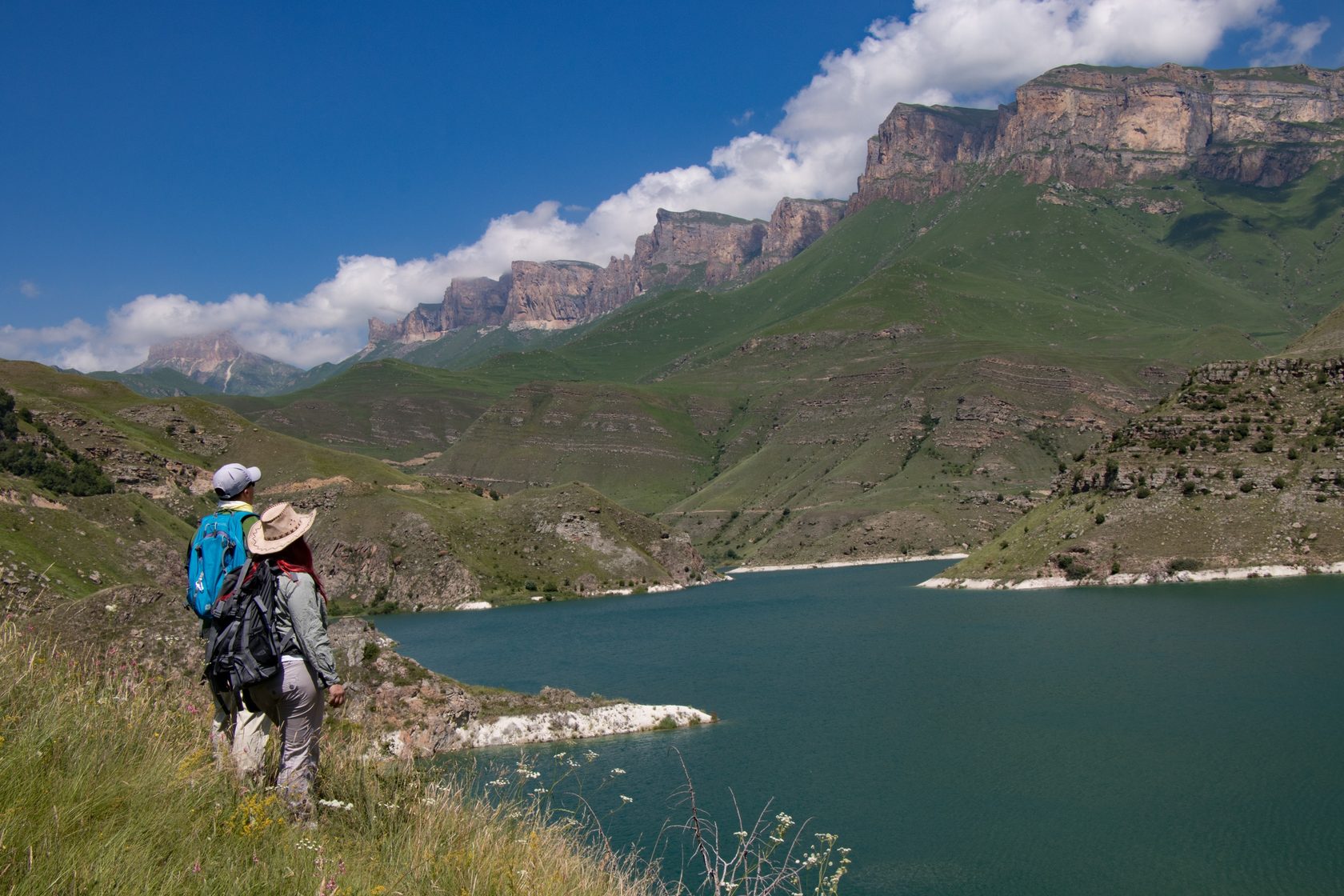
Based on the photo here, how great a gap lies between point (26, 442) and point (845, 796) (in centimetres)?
9686

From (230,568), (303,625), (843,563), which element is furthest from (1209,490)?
(230,568)

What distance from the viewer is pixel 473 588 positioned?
12150 cm

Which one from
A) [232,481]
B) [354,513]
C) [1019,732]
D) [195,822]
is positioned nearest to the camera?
[195,822]

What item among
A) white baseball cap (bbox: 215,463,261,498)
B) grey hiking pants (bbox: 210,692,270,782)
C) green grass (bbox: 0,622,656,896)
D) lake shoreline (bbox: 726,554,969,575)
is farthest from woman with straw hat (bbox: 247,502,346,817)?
lake shoreline (bbox: 726,554,969,575)

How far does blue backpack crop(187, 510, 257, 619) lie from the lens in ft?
28.4

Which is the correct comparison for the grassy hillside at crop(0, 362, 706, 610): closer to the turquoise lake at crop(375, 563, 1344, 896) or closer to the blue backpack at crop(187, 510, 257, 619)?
the turquoise lake at crop(375, 563, 1344, 896)

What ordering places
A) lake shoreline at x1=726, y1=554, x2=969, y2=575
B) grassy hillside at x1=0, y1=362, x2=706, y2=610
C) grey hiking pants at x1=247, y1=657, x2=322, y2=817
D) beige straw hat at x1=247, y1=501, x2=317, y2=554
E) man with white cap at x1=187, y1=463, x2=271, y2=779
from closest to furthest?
1. grey hiking pants at x1=247, y1=657, x2=322, y2=817
2. beige straw hat at x1=247, y1=501, x2=317, y2=554
3. man with white cap at x1=187, y1=463, x2=271, y2=779
4. grassy hillside at x1=0, y1=362, x2=706, y2=610
5. lake shoreline at x1=726, y1=554, x2=969, y2=575

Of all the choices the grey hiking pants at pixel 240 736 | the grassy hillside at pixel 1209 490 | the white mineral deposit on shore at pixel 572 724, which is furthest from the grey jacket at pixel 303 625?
the grassy hillside at pixel 1209 490

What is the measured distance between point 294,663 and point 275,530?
119 cm

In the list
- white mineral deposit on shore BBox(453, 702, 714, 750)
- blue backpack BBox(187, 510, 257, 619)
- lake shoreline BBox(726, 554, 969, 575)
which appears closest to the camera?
blue backpack BBox(187, 510, 257, 619)

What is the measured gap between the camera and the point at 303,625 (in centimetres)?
819

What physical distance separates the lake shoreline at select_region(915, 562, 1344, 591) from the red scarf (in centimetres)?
8479

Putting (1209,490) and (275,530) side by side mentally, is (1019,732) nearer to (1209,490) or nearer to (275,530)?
(275,530)

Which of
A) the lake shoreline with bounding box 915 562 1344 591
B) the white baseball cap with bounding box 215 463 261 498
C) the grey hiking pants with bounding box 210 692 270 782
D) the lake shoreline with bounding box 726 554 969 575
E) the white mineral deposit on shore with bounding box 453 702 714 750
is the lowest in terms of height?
the lake shoreline with bounding box 726 554 969 575
